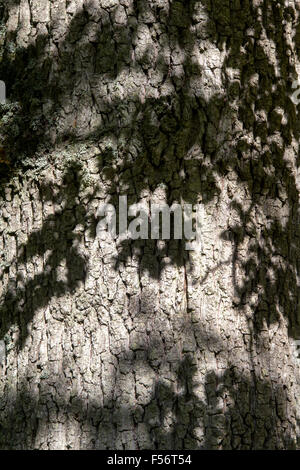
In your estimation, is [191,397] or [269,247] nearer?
[191,397]

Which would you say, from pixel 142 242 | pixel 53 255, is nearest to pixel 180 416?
pixel 142 242

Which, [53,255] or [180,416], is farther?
[53,255]

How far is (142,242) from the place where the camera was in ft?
9.14

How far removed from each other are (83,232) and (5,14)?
1191 mm

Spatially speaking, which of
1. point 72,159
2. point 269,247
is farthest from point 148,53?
point 269,247

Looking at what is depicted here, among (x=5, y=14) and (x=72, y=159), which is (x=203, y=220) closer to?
(x=72, y=159)

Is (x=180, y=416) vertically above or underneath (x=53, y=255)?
underneath

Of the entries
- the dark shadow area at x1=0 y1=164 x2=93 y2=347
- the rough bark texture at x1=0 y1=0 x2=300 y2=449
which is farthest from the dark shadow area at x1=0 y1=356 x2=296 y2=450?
the dark shadow area at x1=0 y1=164 x2=93 y2=347

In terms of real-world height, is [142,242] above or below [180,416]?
above

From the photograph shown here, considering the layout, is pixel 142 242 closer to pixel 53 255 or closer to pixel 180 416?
pixel 53 255

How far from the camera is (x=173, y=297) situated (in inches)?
109

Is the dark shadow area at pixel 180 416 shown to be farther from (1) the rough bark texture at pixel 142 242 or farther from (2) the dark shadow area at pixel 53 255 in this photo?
Result: (2) the dark shadow area at pixel 53 255

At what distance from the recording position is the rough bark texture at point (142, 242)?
272 centimetres

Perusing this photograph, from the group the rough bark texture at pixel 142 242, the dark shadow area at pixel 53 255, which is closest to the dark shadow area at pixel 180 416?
the rough bark texture at pixel 142 242
